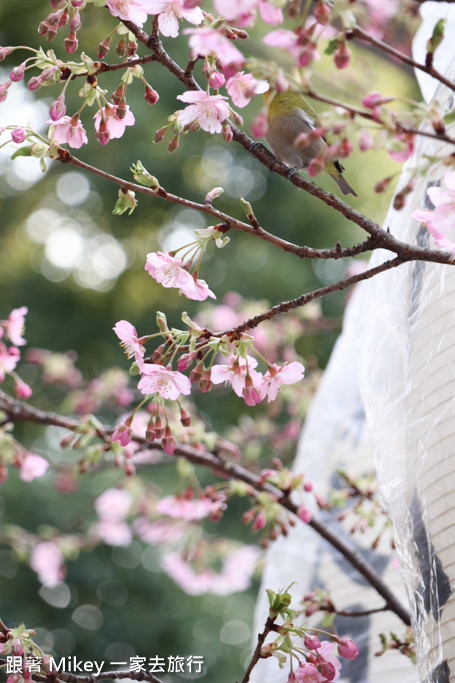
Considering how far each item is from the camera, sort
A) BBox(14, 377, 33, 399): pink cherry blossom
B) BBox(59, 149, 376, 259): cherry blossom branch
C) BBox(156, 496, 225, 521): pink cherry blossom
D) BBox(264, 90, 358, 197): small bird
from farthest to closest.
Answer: BBox(156, 496, 225, 521): pink cherry blossom → BBox(14, 377, 33, 399): pink cherry blossom → BBox(264, 90, 358, 197): small bird → BBox(59, 149, 376, 259): cherry blossom branch

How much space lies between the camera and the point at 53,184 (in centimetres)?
403

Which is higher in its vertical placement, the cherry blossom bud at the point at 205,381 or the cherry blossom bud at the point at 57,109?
the cherry blossom bud at the point at 57,109

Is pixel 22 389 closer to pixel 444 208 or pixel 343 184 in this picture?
pixel 343 184

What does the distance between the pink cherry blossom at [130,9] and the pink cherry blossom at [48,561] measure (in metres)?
2.22

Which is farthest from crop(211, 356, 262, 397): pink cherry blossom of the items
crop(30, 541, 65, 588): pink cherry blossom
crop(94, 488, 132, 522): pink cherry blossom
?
crop(30, 541, 65, 588): pink cherry blossom

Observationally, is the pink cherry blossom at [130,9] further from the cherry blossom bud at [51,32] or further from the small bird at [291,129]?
the small bird at [291,129]

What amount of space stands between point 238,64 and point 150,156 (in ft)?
10.9

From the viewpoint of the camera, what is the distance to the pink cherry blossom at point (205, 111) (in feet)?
2.20

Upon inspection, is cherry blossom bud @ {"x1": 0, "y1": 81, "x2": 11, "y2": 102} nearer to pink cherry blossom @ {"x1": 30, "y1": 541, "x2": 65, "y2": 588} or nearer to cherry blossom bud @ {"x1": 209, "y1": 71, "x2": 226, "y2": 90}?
cherry blossom bud @ {"x1": 209, "y1": 71, "x2": 226, "y2": 90}

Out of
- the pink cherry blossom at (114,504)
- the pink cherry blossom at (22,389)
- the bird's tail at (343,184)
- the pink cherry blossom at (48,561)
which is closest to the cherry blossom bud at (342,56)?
the bird's tail at (343,184)

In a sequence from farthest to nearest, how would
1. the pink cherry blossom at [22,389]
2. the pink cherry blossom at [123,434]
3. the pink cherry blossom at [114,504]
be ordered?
the pink cherry blossom at [114,504] < the pink cherry blossom at [22,389] < the pink cherry blossom at [123,434]

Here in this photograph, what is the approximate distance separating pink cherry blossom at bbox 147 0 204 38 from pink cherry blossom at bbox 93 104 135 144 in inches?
3.1

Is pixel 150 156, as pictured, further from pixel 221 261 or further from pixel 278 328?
pixel 278 328

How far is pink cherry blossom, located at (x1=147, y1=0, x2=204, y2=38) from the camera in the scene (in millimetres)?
659
